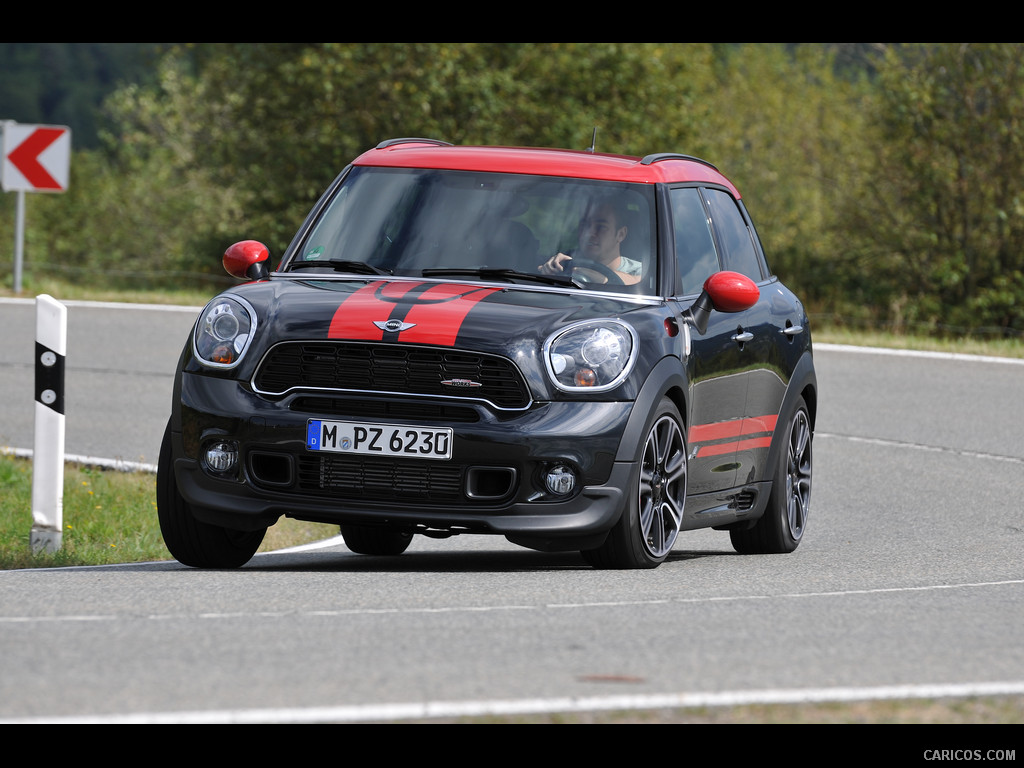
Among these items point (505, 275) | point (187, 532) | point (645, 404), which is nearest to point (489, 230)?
point (505, 275)

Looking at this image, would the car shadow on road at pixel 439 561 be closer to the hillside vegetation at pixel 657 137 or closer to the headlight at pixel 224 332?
the headlight at pixel 224 332

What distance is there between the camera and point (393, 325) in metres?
7.07

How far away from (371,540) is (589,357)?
2574 mm

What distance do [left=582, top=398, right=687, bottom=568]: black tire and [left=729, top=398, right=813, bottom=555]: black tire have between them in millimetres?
1522

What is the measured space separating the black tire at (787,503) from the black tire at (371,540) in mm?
1780

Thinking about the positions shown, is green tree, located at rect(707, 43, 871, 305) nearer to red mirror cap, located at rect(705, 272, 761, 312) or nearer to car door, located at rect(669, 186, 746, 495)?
car door, located at rect(669, 186, 746, 495)

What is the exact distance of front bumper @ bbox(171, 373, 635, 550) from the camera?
7.02m

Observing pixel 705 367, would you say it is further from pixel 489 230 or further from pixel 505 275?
A: pixel 489 230

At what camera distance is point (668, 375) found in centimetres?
746

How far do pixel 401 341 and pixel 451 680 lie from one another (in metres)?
2.50

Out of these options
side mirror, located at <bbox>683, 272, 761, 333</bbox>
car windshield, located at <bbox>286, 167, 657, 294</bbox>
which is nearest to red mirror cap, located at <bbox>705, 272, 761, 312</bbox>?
side mirror, located at <bbox>683, 272, 761, 333</bbox>
